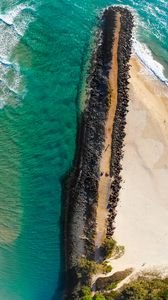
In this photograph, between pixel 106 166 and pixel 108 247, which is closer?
pixel 108 247

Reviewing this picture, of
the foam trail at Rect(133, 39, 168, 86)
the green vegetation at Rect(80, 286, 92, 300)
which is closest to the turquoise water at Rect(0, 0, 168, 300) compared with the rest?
the foam trail at Rect(133, 39, 168, 86)

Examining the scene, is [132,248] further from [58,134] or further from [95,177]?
[58,134]

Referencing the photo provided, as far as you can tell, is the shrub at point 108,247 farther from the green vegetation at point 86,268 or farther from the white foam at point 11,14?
the white foam at point 11,14

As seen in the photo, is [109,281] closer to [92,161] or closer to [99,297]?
[99,297]

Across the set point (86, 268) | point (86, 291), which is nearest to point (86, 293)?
point (86, 291)

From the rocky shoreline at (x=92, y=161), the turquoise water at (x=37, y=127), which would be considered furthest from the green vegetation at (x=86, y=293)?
the turquoise water at (x=37, y=127)

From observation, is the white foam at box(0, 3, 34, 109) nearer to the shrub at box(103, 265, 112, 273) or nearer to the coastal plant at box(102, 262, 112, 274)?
the coastal plant at box(102, 262, 112, 274)
